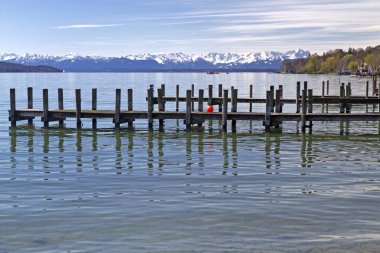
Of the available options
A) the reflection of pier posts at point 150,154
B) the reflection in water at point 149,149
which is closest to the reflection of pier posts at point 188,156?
the reflection in water at point 149,149

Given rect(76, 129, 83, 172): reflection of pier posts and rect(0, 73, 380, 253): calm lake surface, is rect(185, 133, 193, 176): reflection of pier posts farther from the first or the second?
rect(76, 129, 83, 172): reflection of pier posts

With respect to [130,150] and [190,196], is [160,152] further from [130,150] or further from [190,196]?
[190,196]

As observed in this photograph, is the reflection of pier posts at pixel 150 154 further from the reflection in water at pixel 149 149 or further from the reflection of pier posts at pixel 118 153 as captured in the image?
the reflection of pier posts at pixel 118 153

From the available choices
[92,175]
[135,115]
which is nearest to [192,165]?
[92,175]

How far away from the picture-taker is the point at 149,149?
84.2 ft

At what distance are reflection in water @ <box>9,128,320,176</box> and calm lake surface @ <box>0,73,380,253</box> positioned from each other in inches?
2.8

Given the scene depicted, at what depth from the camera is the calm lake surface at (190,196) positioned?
1159 cm

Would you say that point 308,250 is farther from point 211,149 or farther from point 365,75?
point 365,75

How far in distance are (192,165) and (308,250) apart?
1036 centimetres

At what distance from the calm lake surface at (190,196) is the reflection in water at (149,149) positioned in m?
0.07

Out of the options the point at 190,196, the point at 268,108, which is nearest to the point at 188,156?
the point at 190,196

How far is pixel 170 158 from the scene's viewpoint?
2286cm

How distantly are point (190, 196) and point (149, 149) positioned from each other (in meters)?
10.3

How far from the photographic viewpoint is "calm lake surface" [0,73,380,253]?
456 inches
